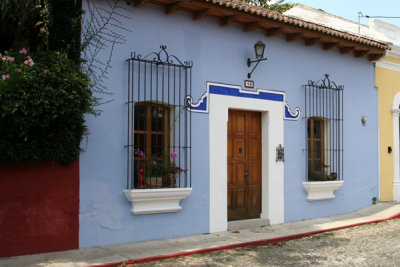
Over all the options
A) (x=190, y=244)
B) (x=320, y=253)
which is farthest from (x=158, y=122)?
(x=320, y=253)

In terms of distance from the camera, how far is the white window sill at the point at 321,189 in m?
9.31

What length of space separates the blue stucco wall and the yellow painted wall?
28cm

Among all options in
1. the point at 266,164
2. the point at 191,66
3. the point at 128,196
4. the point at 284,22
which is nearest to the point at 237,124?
the point at 266,164

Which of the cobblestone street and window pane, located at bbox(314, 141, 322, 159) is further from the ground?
window pane, located at bbox(314, 141, 322, 159)

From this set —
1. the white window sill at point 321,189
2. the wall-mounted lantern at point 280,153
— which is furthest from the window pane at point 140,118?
the white window sill at point 321,189

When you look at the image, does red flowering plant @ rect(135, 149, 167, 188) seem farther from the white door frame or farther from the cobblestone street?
the white door frame

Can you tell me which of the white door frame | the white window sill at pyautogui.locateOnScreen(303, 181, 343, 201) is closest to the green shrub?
the white window sill at pyautogui.locateOnScreen(303, 181, 343, 201)

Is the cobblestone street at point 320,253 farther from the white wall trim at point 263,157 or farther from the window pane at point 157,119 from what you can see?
the window pane at point 157,119

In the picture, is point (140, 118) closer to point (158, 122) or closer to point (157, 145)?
point (158, 122)

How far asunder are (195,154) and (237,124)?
1.34 m

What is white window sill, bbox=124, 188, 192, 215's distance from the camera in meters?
6.80

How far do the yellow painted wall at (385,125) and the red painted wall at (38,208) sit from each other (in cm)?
821

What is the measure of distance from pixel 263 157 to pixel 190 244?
2.77 m

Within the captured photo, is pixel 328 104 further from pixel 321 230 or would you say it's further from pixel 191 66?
pixel 191 66
